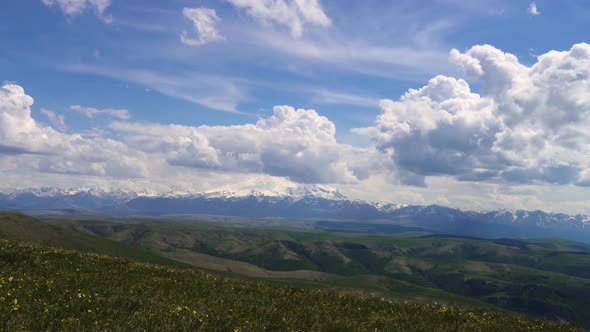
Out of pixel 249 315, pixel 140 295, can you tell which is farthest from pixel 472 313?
pixel 140 295

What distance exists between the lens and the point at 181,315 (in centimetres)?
1143

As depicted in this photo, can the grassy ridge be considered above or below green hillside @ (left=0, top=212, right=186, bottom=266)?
above

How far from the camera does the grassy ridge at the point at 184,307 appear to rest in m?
10.7

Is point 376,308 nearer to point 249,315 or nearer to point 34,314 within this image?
point 249,315

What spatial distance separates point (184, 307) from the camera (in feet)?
40.7

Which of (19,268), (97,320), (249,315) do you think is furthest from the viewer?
(19,268)

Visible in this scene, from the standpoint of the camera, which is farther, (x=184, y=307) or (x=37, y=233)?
(x=37, y=233)

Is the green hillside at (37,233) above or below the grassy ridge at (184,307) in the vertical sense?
below

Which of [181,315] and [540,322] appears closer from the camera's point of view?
[181,315]

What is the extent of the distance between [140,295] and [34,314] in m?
3.58

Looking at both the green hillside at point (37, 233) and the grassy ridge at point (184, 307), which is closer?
the grassy ridge at point (184, 307)

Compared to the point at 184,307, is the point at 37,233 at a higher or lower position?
lower

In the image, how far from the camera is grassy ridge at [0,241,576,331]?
421 inches

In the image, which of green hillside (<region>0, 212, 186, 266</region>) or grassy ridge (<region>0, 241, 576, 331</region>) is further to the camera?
green hillside (<region>0, 212, 186, 266</region>)
